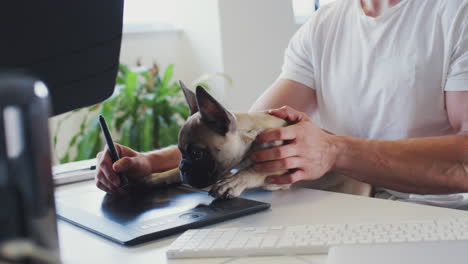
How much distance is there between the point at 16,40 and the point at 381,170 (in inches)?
30.6

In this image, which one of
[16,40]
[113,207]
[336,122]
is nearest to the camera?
[16,40]

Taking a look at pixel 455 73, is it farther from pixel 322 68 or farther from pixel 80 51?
pixel 80 51

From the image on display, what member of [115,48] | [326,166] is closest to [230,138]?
[326,166]

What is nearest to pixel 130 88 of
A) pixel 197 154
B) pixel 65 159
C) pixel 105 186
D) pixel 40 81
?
pixel 65 159

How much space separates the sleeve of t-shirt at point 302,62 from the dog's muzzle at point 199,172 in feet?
1.99

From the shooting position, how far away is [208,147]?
0.97 meters

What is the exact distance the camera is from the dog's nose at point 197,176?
0.96 metres

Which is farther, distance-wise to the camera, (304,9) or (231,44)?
(304,9)

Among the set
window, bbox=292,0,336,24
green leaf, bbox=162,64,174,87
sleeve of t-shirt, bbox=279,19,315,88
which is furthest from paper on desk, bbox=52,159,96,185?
window, bbox=292,0,336,24

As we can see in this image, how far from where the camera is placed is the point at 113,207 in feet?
3.01

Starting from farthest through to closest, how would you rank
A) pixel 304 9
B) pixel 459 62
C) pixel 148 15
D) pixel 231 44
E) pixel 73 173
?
1. pixel 304 9
2. pixel 148 15
3. pixel 231 44
4. pixel 73 173
5. pixel 459 62

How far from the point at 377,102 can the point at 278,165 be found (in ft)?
1.60

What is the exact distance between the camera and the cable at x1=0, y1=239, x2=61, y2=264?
26 centimetres

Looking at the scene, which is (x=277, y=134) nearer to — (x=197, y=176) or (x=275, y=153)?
(x=275, y=153)
